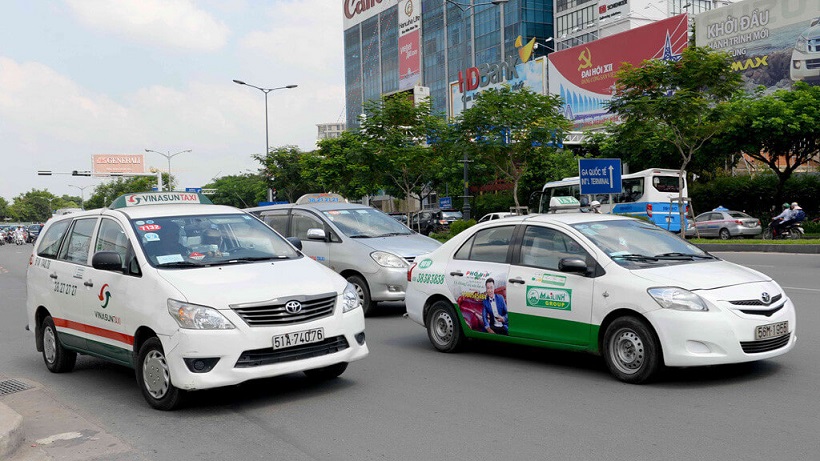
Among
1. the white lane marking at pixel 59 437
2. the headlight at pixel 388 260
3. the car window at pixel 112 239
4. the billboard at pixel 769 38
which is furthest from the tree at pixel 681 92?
the white lane marking at pixel 59 437

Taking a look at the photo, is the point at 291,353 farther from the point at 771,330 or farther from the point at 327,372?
the point at 771,330

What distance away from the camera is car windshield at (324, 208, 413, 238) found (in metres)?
12.3

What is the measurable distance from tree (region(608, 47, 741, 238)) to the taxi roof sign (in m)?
20.5

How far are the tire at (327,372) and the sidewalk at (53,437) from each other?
2.01 meters

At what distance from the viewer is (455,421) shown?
5.77 meters

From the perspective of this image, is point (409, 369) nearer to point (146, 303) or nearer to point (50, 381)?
point (146, 303)

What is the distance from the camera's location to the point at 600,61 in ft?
167

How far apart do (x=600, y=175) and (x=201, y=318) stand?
58.0 feet

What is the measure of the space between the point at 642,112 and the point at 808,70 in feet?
52.4

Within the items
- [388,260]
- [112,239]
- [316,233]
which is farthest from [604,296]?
[316,233]

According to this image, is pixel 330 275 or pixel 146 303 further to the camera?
pixel 330 275

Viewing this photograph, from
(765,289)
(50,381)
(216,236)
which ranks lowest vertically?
(50,381)

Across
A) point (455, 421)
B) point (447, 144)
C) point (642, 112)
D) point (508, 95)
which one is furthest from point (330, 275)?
point (447, 144)

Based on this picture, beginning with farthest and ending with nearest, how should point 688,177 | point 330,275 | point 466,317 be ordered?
1. point 688,177
2. point 466,317
3. point 330,275
